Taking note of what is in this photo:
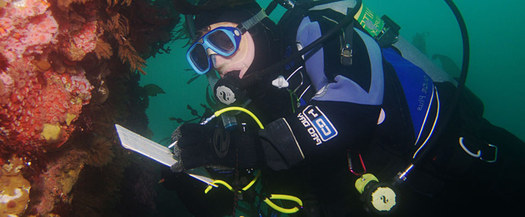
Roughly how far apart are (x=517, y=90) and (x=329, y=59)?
45617 millimetres

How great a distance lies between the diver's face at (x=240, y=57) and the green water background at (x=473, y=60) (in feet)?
45.4

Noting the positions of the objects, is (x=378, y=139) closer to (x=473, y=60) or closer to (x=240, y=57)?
(x=240, y=57)

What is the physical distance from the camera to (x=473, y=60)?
123 ft

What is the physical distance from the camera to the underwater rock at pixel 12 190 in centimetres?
129

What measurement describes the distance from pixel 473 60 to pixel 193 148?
4941 centimetres

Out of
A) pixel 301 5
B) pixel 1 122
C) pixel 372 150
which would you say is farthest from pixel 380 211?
pixel 1 122

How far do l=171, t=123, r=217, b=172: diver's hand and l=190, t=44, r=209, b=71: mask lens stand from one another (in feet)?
3.59

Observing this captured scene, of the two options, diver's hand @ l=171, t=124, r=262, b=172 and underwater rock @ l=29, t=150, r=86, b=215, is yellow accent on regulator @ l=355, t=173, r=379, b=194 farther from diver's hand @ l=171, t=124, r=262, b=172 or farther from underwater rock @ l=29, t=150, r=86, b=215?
underwater rock @ l=29, t=150, r=86, b=215

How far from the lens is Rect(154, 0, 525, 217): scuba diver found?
6.12 feet

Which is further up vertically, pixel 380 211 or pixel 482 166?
pixel 482 166

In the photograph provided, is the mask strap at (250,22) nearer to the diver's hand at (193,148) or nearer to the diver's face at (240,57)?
the diver's face at (240,57)

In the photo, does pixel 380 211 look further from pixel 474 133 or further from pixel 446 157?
pixel 474 133

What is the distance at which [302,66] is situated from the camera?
2.62 meters

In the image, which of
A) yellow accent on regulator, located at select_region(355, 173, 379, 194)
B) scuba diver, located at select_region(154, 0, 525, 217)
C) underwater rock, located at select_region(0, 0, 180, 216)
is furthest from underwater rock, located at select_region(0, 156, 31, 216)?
yellow accent on regulator, located at select_region(355, 173, 379, 194)
